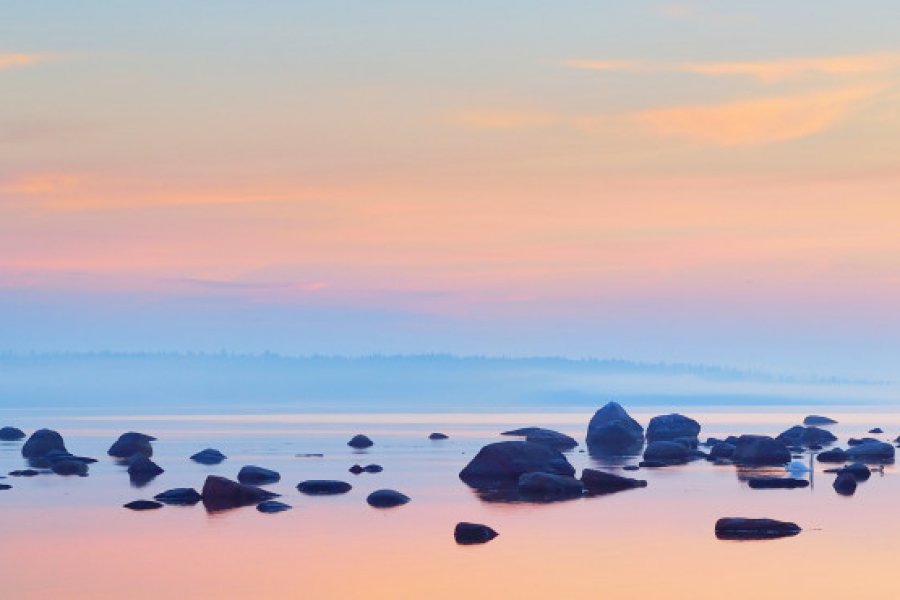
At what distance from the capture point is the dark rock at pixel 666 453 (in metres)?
92.8

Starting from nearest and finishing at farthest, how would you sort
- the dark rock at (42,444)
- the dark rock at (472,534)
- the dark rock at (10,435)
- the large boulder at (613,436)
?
the dark rock at (472,534)
the dark rock at (42,444)
the large boulder at (613,436)
the dark rock at (10,435)

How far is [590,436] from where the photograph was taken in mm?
115188

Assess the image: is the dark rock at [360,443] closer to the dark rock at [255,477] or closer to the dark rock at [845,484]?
the dark rock at [255,477]

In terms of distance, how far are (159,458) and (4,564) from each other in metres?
55.0

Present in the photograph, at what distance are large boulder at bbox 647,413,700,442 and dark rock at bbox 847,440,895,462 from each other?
58.6 ft

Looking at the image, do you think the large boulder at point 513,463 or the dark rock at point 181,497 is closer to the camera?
the dark rock at point 181,497

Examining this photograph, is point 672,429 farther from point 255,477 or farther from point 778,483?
point 255,477

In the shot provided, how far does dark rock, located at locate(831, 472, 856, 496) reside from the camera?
67.4m

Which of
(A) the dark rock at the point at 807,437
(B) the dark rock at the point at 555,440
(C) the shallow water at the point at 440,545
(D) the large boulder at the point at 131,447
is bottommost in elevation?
(C) the shallow water at the point at 440,545

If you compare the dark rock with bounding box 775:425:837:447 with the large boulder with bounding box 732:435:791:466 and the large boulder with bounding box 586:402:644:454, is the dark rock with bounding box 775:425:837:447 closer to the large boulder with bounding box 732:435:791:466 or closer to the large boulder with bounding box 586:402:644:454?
the large boulder with bounding box 586:402:644:454

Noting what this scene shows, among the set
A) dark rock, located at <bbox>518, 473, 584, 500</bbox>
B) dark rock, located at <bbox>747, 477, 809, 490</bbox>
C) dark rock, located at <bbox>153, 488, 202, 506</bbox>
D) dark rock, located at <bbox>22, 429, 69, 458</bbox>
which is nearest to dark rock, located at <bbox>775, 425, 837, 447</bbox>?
dark rock, located at <bbox>747, 477, 809, 490</bbox>

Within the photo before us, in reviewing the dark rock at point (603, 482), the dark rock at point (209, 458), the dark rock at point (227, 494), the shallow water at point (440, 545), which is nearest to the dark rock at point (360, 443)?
the dark rock at point (209, 458)

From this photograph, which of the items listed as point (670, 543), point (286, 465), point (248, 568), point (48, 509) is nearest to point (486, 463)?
point (286, 465)

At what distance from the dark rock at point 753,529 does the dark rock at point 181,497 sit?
20866 mm
